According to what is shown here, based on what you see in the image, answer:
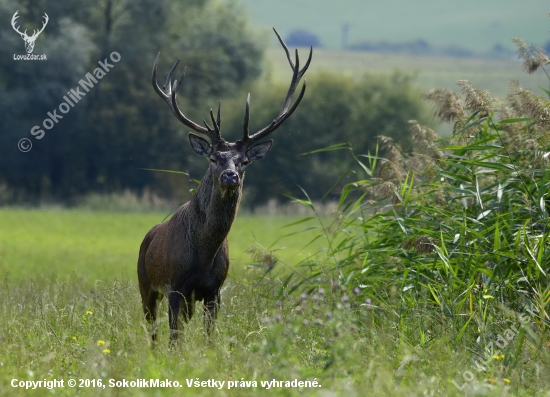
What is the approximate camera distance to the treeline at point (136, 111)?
3844 cm

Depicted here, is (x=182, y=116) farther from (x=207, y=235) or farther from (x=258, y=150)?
(x=207, y=235)

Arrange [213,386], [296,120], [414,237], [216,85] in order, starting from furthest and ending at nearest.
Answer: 1. [216,85]
2. [296,120]
3. [414,237]
4. [213,386]

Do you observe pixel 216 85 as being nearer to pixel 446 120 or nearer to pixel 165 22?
pixel 165 22

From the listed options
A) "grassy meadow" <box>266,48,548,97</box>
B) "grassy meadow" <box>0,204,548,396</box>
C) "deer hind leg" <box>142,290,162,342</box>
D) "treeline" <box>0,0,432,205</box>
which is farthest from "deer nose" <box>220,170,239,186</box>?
"grassy meadow" <box>266,48,548,97</box>

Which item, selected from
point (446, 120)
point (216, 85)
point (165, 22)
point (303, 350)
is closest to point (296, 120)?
point (216, 85)

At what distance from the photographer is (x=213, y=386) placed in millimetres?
4926

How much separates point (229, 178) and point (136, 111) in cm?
3549

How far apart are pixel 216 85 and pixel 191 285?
125ft

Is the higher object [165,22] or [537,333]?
[165,22]

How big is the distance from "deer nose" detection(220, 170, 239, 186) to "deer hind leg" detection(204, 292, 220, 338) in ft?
3.36

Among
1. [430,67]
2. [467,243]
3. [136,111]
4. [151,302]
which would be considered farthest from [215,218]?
[430,67]

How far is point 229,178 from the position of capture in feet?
21.2

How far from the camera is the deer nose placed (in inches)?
254

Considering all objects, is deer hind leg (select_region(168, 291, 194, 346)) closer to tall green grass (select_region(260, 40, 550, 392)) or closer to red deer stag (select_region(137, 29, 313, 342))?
red deer stag (select_region(137, 29, 313, 342))
